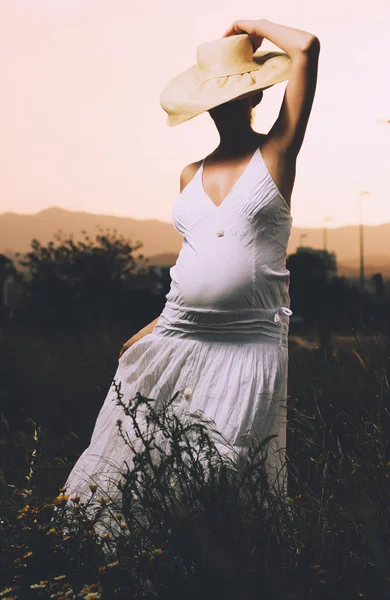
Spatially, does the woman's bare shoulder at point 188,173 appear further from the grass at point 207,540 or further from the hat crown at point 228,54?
the grass at point 207,540

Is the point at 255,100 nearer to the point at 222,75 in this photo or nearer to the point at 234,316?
the point at 222,75

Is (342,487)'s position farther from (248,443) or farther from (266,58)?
(266,58)

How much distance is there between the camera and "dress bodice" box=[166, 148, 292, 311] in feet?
9.18

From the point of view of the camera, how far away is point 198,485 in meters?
2.63

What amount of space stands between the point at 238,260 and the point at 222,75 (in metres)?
0.80

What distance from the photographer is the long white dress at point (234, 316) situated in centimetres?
280

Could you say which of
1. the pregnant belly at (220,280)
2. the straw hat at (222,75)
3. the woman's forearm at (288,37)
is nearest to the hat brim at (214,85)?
the straw hat at (222,75)

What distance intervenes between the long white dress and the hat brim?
0.88 ft

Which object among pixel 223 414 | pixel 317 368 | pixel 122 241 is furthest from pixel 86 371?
pixel 122 241

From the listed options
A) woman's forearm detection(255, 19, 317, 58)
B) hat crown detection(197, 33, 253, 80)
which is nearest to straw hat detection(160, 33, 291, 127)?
hat crown detection(197, 33, 253, 80)

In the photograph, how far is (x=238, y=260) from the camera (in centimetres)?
280

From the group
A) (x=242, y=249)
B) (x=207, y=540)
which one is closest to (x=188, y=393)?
(x=242, y=249)

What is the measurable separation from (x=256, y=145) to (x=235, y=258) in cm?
46

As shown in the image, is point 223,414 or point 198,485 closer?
point 198,485
